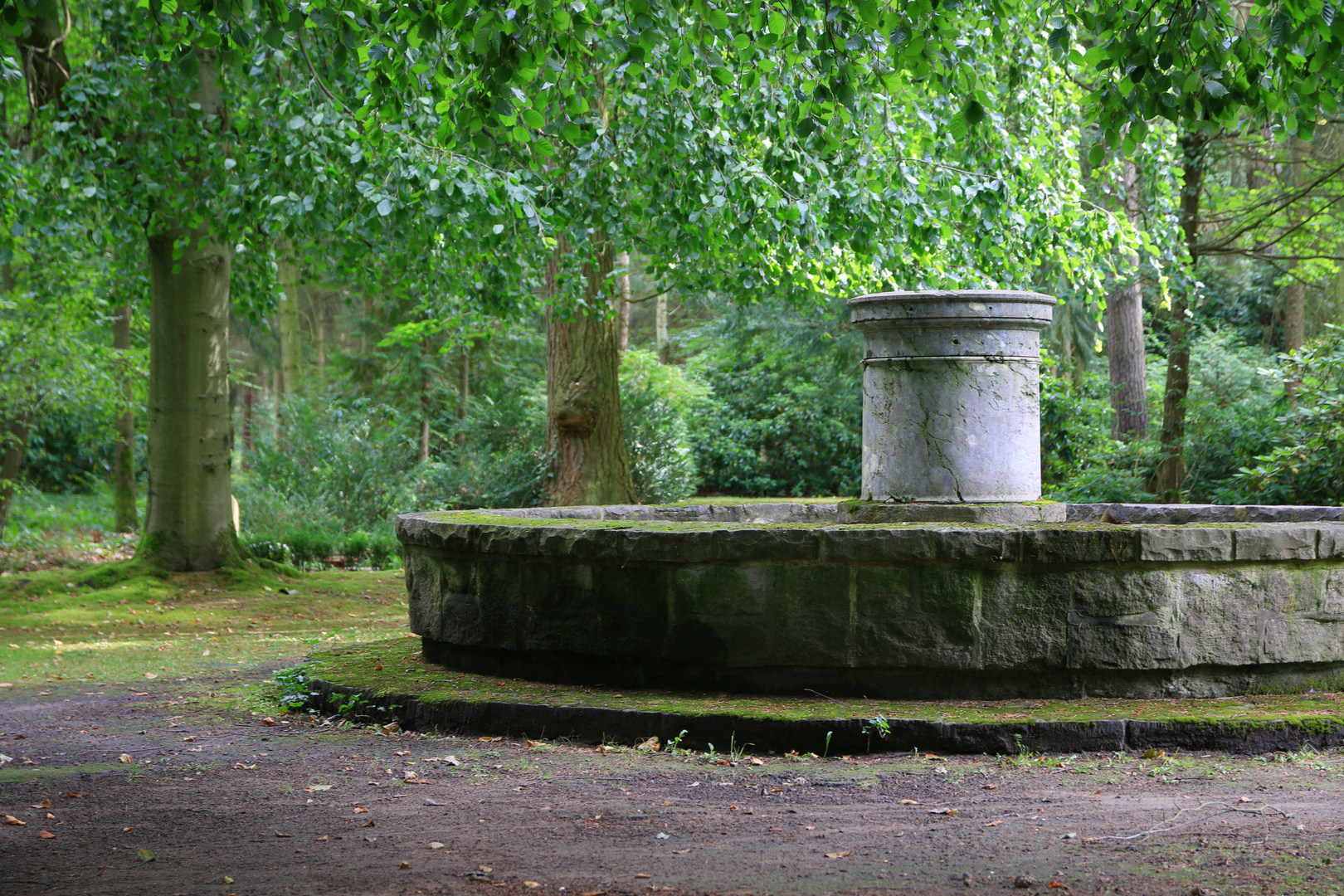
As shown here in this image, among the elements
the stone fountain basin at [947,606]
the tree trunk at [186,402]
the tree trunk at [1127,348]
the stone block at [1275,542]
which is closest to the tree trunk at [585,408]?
the tree trunk at [186,402]

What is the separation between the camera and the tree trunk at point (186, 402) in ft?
33.6

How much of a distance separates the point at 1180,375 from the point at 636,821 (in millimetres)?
11016

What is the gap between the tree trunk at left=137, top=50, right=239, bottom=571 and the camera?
10.2 metres

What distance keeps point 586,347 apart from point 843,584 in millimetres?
7498

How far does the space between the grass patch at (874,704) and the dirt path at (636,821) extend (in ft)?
0.71

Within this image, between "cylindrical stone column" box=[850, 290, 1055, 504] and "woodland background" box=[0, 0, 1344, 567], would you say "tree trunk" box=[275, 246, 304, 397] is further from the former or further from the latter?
"cylindrical stone column" box=[850, 290, 1055, 504]

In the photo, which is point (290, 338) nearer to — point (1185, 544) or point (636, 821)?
point (1185, 544)

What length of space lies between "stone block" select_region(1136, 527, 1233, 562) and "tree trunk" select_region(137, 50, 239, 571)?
332 inches

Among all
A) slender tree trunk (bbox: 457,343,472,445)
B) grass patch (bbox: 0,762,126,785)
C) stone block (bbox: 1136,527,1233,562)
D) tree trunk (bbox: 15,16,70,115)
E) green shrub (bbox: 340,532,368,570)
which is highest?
tree trunk (bbox: 15,16,70,115)

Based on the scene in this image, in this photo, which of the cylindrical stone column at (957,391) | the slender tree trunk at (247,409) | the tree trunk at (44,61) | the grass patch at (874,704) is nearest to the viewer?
the grass patch at (874,704)

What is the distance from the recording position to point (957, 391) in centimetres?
611

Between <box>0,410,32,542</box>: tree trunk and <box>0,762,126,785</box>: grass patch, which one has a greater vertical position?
<box>0,410,32,542</box>: tree trunk

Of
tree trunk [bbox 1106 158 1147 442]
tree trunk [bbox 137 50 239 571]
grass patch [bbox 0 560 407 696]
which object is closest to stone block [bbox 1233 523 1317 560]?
grass patch [bbox 0 560 407 696]

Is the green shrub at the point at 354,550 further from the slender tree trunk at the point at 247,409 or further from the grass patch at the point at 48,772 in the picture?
the slender tree trunk at the point at 247,409
